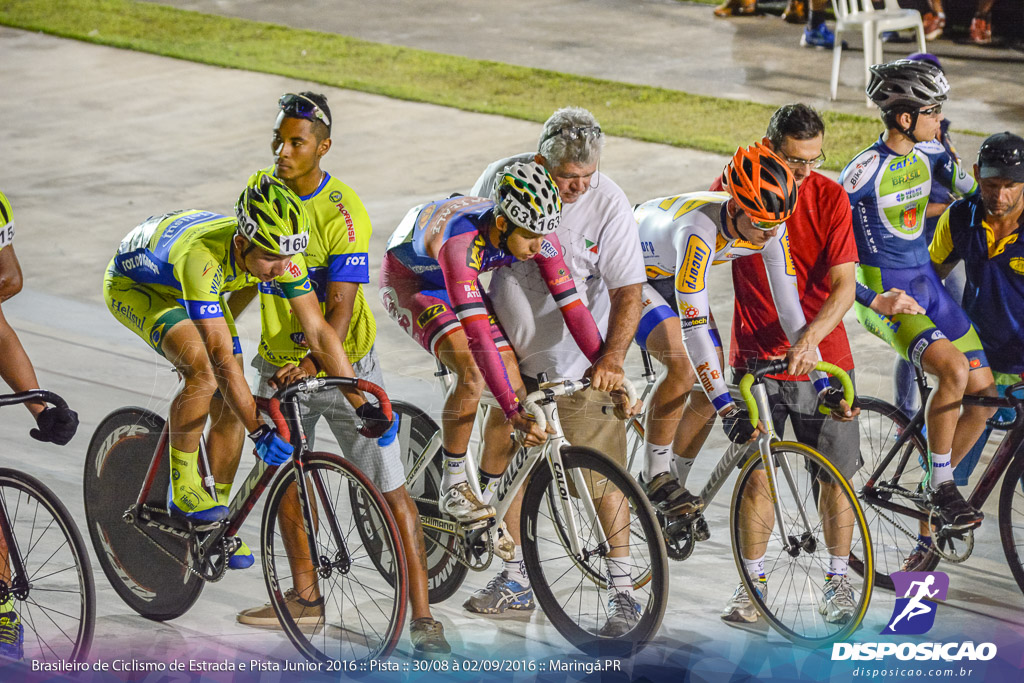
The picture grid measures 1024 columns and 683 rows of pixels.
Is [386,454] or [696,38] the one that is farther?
[696,38]

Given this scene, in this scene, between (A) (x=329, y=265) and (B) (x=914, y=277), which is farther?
(B) (x=914, y=277)

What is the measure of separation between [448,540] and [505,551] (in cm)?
22

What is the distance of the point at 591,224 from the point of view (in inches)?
161

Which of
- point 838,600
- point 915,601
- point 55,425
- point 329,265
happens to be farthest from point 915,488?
point 55,425

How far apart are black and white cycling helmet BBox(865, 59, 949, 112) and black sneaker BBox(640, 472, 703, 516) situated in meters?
1.52

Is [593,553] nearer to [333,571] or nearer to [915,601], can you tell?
[333,571]

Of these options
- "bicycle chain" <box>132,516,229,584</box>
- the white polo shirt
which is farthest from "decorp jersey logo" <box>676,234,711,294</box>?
"bicycle chain" <box>132,516,229,584</box>

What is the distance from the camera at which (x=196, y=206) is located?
8.81 metres

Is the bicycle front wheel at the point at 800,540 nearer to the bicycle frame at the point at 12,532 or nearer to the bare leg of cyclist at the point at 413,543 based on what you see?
the bare leg of cyclist at the point at 413,543

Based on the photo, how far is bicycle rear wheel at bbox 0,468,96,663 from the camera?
3762 mm

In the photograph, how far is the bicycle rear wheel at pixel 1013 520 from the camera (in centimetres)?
429

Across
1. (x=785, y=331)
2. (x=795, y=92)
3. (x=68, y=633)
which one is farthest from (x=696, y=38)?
(x=68, y=633)

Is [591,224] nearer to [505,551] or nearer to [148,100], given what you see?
[505,551]

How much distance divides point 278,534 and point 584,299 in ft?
3.77
